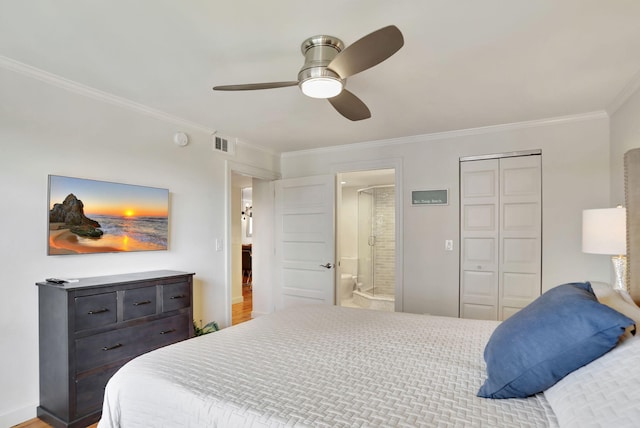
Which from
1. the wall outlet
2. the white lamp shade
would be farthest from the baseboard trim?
the white lamp shade

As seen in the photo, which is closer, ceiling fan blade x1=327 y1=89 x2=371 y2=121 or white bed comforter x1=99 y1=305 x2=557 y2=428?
white bed comforter x1=99 y1=305 x2=557 y2=428

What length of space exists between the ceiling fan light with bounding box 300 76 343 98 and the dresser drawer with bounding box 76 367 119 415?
235 cm

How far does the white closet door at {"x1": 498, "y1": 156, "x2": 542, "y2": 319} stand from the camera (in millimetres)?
3426

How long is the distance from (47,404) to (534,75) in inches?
161

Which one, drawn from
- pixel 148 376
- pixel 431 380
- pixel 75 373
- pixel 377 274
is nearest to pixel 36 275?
pixel 75 373

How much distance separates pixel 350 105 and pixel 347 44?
0.38 m

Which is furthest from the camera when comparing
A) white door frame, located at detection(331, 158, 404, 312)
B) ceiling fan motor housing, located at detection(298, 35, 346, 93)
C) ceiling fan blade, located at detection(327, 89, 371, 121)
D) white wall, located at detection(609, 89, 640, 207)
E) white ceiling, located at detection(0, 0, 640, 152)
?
white door frame, located at detection(331, 158, 404, 312)

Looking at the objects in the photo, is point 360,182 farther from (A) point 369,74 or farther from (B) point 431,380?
(B) point 431,380

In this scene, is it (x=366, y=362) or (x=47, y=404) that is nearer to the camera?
(x=366, y=362)

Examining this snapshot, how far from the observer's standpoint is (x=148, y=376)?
4.41 ft

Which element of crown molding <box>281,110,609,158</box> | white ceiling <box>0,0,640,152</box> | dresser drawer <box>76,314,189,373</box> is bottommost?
dresser drawer <box>76,314,189,373</box>

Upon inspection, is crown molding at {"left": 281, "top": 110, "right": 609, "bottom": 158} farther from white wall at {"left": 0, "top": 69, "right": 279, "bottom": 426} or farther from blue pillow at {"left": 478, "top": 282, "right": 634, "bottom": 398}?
blue pillow at {"left": 478, "top": 282, "right": 634, "bottom": 398}

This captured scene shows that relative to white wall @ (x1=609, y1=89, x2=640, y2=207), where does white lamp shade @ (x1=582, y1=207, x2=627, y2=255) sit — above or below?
below

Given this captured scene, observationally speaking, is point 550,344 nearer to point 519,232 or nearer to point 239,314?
point 519,232
